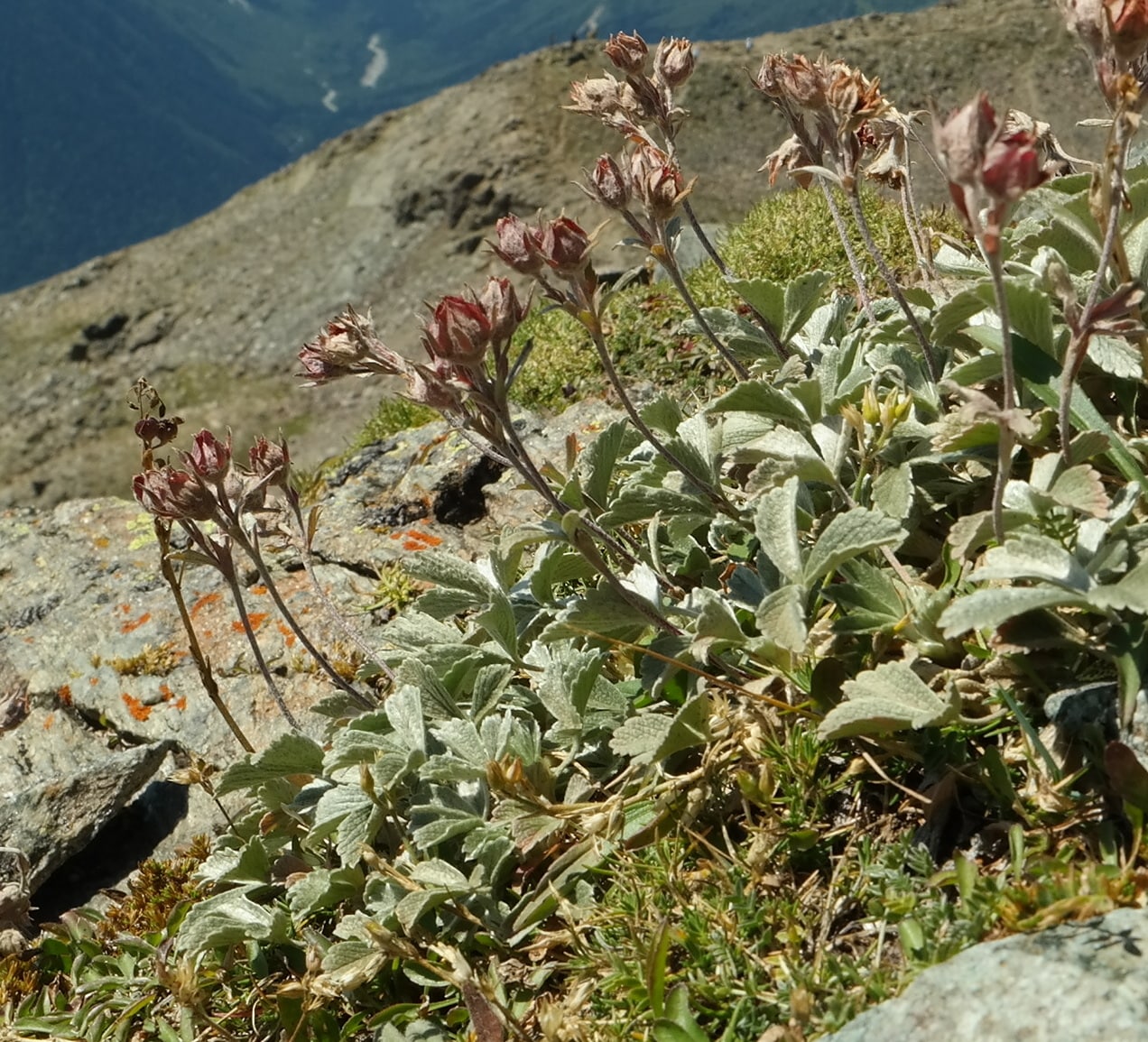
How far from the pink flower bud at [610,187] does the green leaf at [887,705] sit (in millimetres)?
1201

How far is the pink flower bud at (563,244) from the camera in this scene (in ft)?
7.27

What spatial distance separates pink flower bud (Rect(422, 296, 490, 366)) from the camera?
2076 millimetres

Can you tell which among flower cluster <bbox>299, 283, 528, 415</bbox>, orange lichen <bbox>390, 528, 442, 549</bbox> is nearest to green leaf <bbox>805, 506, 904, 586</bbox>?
flower cluster <bbox>299, 283, 528, 415</bbox>

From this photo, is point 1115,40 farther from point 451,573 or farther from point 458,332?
point 451,573

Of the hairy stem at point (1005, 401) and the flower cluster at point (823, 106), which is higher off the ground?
the flower cluster at point (823, 106)

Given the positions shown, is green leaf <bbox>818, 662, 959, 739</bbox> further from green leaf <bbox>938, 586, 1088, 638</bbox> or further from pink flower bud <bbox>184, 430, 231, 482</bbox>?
pink flower bud <bbox>184, 430, 231, 482</bbox>

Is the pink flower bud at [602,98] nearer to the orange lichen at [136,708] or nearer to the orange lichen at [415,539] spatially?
the orange lichen at [415,539]

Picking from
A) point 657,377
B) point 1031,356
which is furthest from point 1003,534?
point 657,377

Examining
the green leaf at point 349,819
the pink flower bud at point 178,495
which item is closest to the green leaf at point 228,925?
the green leaf at point 349,819

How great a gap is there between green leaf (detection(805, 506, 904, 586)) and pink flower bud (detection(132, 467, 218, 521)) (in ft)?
4.95

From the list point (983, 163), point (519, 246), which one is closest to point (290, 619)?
point (519, 246)

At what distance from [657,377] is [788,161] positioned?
7.88 feet

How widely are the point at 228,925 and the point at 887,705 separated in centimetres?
171

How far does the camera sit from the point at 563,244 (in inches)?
87.5
